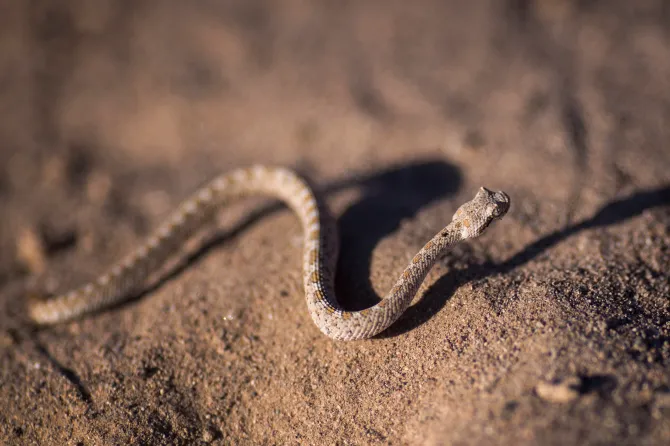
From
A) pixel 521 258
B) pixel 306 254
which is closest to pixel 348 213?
pixel 306 254

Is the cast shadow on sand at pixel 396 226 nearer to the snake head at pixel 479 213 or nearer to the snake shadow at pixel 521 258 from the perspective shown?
the snake shadow at pixel 521 258

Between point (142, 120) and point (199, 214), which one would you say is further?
point (142, 120)

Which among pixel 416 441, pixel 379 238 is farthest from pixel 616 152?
pixel 416 441

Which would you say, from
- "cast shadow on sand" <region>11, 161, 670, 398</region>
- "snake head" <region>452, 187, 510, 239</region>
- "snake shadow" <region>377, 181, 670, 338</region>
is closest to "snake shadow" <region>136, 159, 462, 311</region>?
"cast shadow on sand" <region>11, 161, 670, 398</region>

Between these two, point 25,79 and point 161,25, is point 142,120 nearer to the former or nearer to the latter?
point 161,25

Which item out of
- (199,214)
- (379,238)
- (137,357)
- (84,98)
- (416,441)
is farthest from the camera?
(84,98)

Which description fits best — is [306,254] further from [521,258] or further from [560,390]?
[560,390]

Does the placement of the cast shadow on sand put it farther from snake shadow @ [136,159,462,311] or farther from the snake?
the snake

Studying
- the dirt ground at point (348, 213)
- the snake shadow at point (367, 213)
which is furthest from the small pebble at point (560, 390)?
the snake shadow at point (367, 213)
